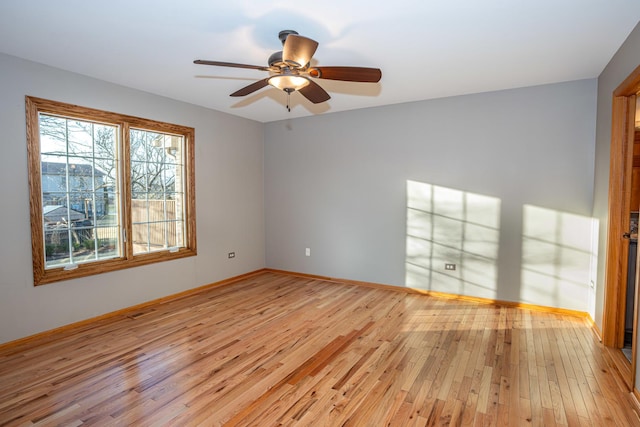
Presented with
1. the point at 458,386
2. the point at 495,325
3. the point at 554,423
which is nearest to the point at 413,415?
the point at 458,386

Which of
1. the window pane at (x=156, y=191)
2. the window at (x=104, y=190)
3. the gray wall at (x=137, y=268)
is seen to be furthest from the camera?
the window pane at (x=156, y=191)

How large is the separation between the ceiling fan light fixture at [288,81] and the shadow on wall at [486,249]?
2550 mm

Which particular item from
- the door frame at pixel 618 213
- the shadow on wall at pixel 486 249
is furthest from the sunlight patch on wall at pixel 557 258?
the door frame at pixel 618 213

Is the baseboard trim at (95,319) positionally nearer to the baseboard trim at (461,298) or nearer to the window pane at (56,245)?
the window pane at (56,245)

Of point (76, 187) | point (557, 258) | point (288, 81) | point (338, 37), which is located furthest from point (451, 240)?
point (76, 187)

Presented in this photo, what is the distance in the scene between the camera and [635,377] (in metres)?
2.25

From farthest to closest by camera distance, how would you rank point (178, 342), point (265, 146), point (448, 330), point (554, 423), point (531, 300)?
point (265, 146) → point (531, 300) → point (448, 330) → point (178, 342) → point (554, 423)

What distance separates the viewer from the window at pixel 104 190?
3.31 metres

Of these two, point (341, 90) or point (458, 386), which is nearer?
point (458, 386)

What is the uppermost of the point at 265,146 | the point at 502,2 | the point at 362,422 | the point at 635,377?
the point at 502,2

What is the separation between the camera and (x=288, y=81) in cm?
252

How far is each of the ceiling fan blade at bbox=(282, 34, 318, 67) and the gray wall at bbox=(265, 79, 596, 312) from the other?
274 centimetres

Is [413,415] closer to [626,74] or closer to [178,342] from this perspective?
[178,342]

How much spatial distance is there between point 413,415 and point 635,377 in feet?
5.09
